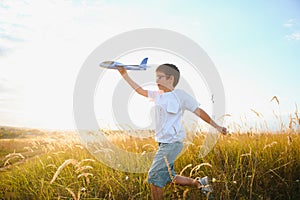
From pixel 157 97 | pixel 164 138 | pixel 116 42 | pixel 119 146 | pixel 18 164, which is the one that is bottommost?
pixel 18 164

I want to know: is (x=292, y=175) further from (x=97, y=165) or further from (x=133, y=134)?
A: (x=97, y=165)

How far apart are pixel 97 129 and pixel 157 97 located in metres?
2.59

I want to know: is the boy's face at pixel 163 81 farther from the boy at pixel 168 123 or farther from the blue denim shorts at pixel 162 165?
the blue denim shorts at pixel 162 165

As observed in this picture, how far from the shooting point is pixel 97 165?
4.79 metres

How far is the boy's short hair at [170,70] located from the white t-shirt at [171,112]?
0.22 metres

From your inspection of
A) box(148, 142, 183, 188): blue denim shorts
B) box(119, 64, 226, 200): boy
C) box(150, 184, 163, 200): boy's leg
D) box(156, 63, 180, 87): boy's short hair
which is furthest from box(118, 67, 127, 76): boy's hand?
box(150, 184, 163, 200): boy's leg

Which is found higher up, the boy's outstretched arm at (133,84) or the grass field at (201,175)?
the boy's outstretched arm at (133,84)

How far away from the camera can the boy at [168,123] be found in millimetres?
3285

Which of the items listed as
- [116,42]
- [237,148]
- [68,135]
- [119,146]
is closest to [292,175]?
[237,148]

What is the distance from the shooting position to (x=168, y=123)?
11.2 ft

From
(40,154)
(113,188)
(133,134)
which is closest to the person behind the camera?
(113,188)

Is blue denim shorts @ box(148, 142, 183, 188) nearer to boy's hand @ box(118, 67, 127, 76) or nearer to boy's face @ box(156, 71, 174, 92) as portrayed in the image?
boy's face @ box(156, 71, 174, 92)

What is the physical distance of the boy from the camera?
329 cm

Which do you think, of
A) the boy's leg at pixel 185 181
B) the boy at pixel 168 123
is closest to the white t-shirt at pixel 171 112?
the boy at pixel 168 123
